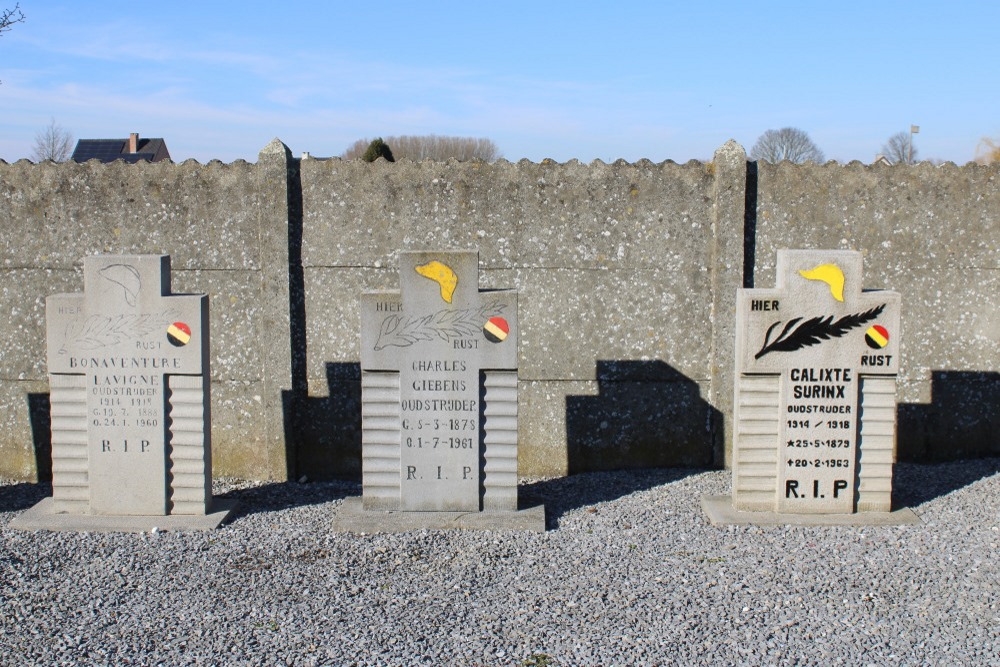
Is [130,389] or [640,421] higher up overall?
[130,389]

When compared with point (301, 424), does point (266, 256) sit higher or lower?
higher

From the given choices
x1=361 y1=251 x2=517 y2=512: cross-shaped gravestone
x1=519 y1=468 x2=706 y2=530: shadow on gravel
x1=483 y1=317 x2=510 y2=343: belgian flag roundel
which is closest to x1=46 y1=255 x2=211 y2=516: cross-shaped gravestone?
x1=361 y1=251 x2=517 y2=512: cross-shaped gravestone

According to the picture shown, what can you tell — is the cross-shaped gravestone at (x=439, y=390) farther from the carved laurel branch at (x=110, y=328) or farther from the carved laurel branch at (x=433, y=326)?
the carved laurel branch at (x=110, y=328)

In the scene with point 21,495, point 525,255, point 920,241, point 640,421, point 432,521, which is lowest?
point 21,495

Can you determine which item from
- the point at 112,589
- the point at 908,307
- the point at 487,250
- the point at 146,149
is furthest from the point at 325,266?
the point at 146,149

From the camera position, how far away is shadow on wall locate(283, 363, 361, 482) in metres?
8.06

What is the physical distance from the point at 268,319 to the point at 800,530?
170 inches

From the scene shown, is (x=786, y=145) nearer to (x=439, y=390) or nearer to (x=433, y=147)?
(x=433, y=147)

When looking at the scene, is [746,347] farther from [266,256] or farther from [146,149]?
[146,149]

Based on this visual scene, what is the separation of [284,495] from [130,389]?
1486 millimetres

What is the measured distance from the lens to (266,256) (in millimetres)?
7875

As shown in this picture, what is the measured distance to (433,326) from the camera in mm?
6723

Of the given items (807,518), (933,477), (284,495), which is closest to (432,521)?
(284,495)

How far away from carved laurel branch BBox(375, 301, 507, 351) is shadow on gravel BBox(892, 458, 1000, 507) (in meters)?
Answer: 3.35
